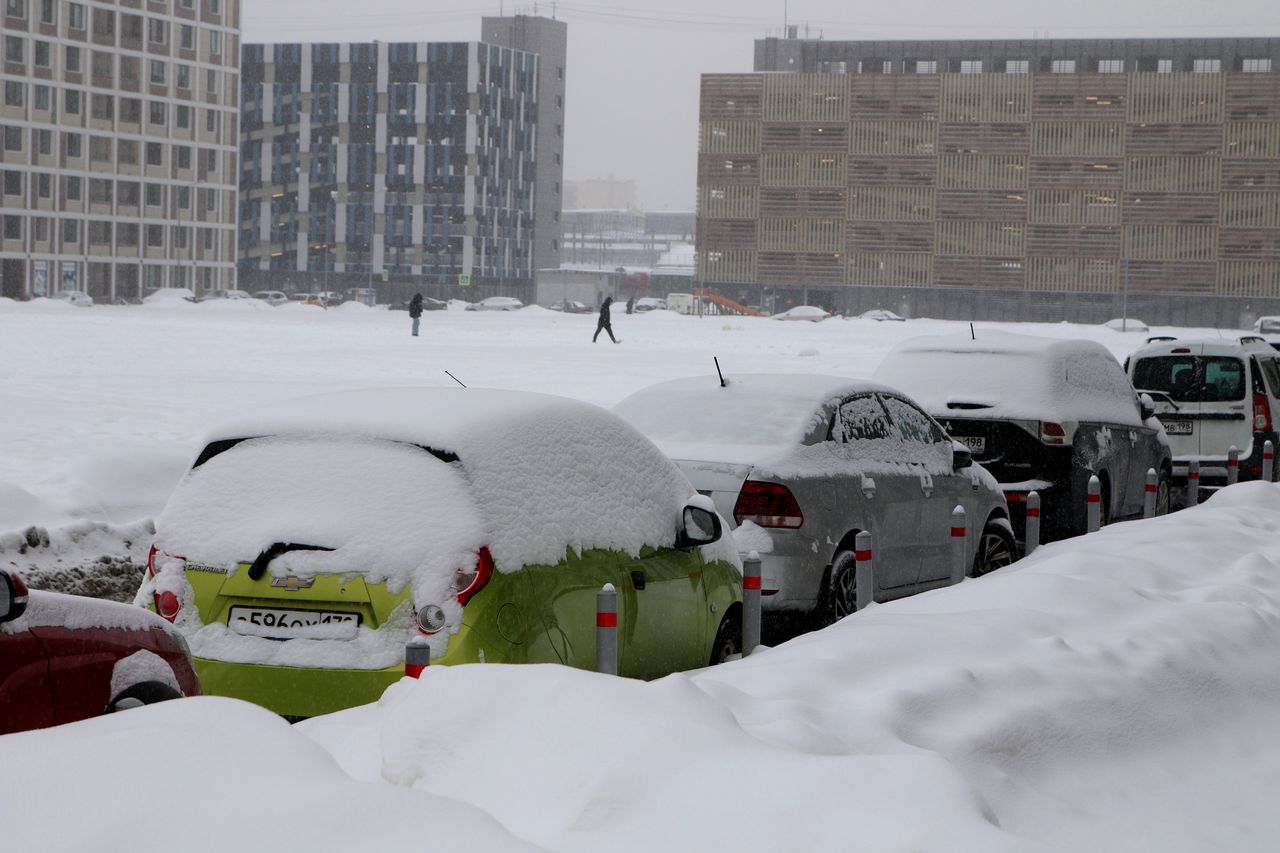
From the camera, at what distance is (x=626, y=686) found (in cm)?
435

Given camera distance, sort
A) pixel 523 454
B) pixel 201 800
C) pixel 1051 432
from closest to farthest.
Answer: pixel 201 800 < pixel 523 454 < pixel 1051 432

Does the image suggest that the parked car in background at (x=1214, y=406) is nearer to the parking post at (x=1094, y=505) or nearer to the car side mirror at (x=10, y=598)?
the parking post at (x=1094, y=505)

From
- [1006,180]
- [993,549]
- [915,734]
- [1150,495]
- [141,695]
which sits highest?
[1006,180]

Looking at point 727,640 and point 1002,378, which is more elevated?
point 1002,378

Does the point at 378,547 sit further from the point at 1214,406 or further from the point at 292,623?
the point at 1214,406

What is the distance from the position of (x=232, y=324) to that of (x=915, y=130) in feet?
229

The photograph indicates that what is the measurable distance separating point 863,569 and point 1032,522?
3.16m

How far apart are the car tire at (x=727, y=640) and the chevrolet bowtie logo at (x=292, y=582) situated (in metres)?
2.31

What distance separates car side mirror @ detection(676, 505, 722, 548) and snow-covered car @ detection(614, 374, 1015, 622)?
64.5 inches

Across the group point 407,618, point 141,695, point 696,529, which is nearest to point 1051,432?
point 696,529

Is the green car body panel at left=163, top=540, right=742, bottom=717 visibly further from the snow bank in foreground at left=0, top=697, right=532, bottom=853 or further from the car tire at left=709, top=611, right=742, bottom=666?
the snow bank in foreground at left=0, top=697, right=532, bottom=853

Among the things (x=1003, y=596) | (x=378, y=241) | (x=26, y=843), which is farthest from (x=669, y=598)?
(x=378, y=241)

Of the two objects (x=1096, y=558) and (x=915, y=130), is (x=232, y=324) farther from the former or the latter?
(x=915, y=130)

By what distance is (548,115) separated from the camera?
6211 inches
